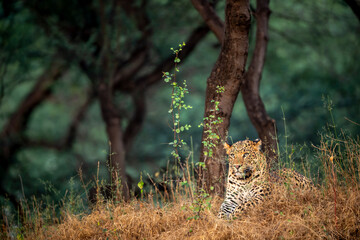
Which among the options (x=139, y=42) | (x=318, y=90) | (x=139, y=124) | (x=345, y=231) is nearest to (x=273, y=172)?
(x=345, y=231)

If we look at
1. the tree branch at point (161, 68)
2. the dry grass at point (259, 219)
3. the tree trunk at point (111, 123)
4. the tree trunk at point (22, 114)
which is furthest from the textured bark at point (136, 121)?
the dry grass at point (259, 219)

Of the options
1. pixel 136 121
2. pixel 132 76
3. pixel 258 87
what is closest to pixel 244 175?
pixel 258 87

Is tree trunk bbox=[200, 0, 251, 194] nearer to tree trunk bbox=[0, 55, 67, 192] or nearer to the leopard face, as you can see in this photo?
the leopard face

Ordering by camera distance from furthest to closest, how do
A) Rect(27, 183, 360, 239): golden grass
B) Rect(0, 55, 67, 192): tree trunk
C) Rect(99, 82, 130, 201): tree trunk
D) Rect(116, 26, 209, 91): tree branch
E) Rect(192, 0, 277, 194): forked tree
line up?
1. Rect(116, 26, 209, 91): tree branch
2. Rect(0, 55, 67, 192): tree trunk
3. Rect(99, 82, 130, 201): tree trunk
4. Rect(192, 0, 277, 194): forked tree
5. Rect(27, 183, 360, 239): golden grass

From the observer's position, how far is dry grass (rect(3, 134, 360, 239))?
13.8ft

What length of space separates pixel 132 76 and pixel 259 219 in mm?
9341

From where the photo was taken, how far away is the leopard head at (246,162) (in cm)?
508

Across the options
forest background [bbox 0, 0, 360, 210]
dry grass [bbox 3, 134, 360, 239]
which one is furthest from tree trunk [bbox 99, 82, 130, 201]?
dry grass [bbox 3, 134, 360, 239]

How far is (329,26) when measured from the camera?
14914 millimetres

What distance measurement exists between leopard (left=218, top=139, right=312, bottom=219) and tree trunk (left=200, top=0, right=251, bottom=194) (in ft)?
2.53

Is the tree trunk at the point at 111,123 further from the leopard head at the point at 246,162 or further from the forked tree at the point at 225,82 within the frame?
the leopard head at the point at 246,162

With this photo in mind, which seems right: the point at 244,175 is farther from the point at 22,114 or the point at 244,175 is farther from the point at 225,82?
the point at 22,114

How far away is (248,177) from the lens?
5.12 m

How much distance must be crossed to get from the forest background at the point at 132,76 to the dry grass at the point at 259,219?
20.8 feet
